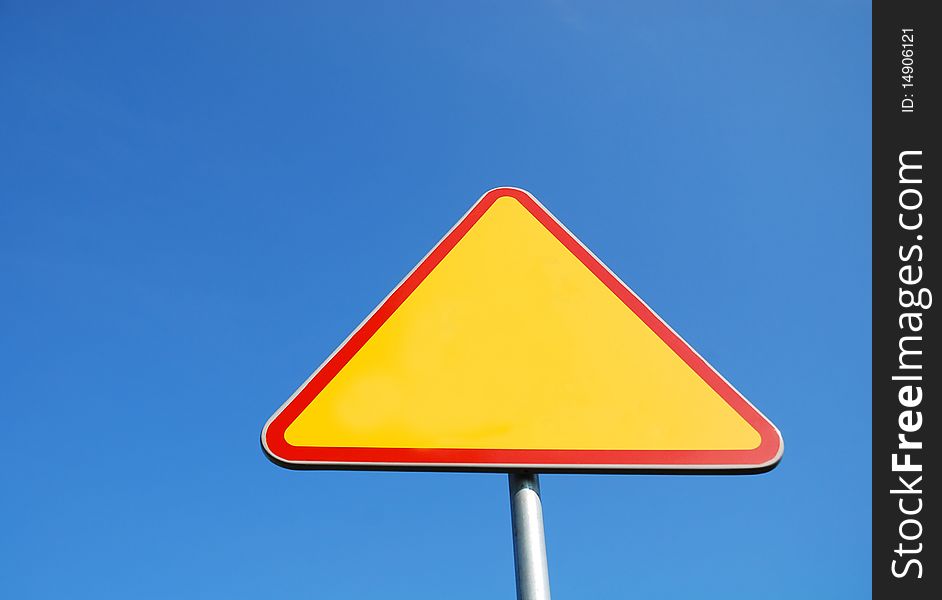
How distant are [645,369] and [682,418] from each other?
0.12 metres

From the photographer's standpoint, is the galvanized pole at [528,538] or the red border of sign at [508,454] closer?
the galvanized pole at [528,538]

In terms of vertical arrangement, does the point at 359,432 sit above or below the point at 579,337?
below

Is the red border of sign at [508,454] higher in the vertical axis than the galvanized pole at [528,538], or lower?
higher

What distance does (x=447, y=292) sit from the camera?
4.38 ft

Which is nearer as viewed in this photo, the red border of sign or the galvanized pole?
the galvanized pole

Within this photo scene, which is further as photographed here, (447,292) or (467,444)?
(447,292)

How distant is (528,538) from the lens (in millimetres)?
988

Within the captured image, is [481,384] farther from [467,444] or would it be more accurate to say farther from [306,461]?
[306,461]

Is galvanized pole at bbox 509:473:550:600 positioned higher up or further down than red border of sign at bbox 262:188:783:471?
further down

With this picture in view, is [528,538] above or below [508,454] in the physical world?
below

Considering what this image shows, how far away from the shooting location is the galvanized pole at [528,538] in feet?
3.07

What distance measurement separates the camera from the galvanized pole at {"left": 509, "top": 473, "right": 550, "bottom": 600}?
94cm
